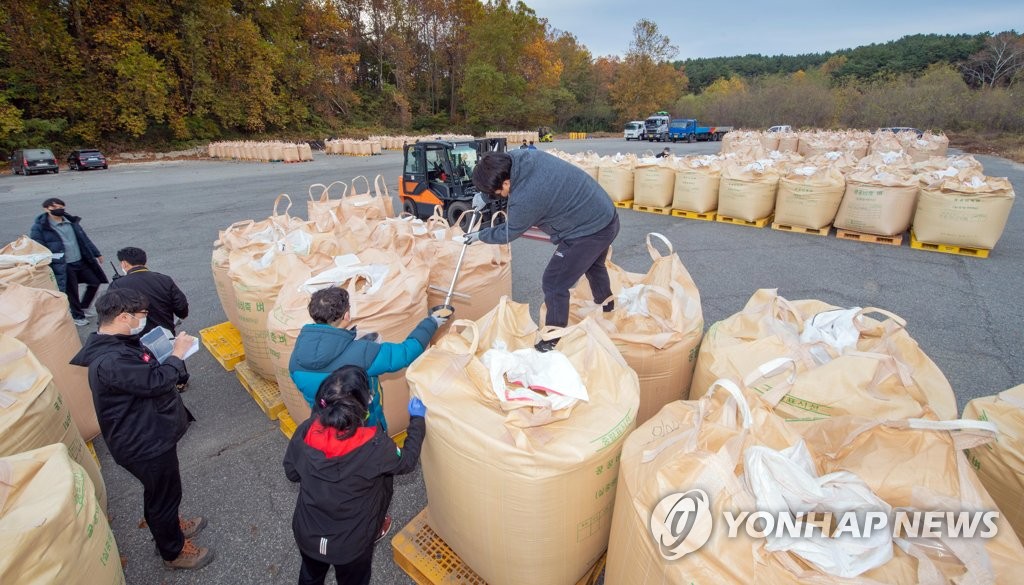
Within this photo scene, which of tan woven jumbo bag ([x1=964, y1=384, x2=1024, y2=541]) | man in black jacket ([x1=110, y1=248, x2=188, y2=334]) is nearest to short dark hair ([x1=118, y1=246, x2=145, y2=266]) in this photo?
man in black jacket ([x1=110, y1=248, x2=188, y2=334])

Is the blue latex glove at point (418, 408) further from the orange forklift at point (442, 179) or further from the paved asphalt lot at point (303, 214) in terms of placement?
the orange forklift at point (442, 179)

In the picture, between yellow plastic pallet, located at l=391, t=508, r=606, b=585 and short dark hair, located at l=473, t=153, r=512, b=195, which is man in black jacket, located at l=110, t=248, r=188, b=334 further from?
yellow plastic pallet, located at l=391, t=508, r=606, b=585

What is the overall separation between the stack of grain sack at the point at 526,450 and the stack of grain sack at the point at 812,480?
13 cm

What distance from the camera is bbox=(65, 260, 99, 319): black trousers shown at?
4.33 metres

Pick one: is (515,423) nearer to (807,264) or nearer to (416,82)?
(807,264)

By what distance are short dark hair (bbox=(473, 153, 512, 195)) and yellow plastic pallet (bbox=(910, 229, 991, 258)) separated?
647 cm

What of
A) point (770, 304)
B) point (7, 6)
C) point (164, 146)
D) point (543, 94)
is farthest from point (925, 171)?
point (543, 94)

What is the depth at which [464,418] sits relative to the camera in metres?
1.50

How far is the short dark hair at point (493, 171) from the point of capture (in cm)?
261

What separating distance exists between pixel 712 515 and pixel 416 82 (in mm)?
47314

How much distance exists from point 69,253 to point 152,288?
2.49 m

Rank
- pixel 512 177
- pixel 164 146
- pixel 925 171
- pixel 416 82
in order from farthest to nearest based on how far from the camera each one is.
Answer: pixel 416 82, pixel 164 146, pixel 925 171, pixel 512 177

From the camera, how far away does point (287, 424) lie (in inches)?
104

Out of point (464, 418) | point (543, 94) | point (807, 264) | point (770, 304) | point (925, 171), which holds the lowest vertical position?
point (807, 264)
